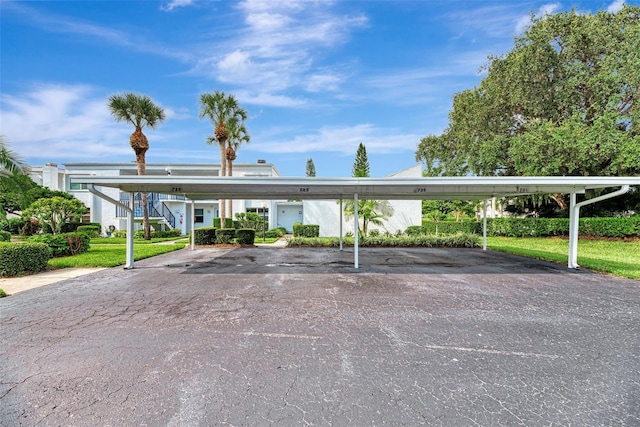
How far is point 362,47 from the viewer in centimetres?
1198

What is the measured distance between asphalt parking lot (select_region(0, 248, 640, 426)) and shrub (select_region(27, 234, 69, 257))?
5.46 meters

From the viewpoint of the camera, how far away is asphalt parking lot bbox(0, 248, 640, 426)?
2.43 meters

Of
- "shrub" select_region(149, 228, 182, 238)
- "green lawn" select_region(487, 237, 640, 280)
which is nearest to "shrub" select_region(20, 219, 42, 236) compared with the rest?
"shrub" select_region(149, 228, 182, 238)

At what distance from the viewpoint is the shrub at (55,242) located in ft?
34.4

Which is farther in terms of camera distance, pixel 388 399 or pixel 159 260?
pixel 159 260

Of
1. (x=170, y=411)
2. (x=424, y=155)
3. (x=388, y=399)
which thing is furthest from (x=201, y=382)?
(x=424, y=155)

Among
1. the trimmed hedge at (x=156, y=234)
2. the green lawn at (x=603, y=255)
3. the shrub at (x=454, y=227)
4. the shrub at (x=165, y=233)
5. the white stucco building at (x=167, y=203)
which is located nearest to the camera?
the green lawn at (x=603, y=255)

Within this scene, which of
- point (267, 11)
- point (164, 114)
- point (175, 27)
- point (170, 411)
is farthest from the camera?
point (164, 114)

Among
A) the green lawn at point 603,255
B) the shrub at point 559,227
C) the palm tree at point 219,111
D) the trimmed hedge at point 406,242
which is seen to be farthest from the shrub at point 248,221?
the shrub at point 559,227

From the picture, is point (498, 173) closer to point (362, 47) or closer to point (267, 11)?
point (362, 47)

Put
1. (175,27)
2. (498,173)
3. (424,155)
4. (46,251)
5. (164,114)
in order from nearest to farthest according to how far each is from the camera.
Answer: (46,251), (175,27), (164,114), (498,173), (424,155)

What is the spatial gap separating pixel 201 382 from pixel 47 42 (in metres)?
11.7

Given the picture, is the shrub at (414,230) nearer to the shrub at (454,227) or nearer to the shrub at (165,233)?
the shrub at (454,227)

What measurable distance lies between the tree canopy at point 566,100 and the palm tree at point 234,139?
1547 cm
